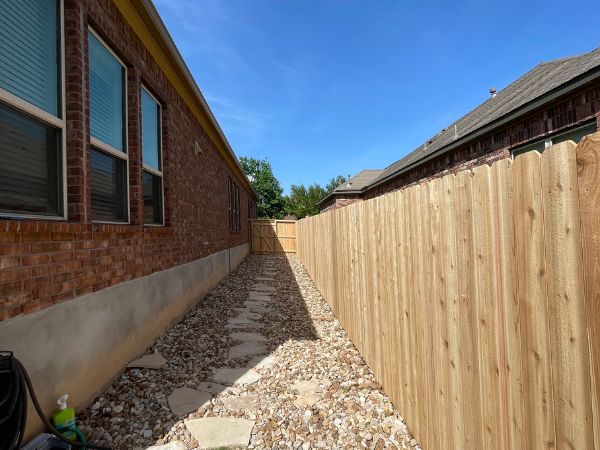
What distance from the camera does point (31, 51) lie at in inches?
107

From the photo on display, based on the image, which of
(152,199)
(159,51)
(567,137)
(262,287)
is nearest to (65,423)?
(152,199)

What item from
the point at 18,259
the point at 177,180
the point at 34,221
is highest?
the point at 177,180

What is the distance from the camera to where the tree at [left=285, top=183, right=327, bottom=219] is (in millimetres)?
50812

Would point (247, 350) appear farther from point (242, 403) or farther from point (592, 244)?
point (592, 244)

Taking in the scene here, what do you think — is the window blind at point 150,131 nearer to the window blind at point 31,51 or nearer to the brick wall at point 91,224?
the brick wall at point 91,224

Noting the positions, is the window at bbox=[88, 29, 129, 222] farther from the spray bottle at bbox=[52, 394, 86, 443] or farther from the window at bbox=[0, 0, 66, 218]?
the spray bottle at bbox=[52, 394, 86, 443]

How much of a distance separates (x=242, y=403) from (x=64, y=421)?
1.32m

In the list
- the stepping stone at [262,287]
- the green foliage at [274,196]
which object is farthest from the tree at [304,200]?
the stepping stone at [262,287]

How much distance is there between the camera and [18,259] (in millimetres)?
2289

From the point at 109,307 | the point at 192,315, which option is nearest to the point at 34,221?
the point at 109,307

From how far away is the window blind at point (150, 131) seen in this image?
4.93 m

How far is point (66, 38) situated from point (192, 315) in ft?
14.3

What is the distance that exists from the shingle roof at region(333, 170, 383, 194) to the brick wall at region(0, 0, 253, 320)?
1626 centimetres

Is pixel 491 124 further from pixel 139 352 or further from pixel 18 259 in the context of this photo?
pixel 18 259
